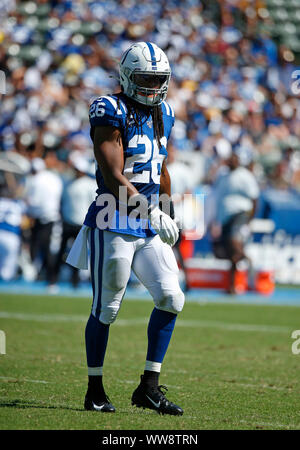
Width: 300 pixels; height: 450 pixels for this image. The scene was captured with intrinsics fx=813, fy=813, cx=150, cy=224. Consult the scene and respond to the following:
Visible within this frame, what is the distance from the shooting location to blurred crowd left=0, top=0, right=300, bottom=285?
46.3ft

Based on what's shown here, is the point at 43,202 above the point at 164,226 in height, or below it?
below

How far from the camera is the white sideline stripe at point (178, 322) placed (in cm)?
852

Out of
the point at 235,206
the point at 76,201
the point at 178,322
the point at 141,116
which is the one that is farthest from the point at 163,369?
the point at 235,206

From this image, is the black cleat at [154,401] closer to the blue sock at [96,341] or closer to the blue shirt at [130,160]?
the blue sock at [96,341]

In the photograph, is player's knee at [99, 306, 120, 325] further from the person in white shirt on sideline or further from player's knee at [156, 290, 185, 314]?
the person in white shirt on sideline

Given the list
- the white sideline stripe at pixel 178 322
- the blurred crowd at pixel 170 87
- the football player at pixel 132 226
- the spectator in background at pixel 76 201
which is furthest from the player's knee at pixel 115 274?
the blurred crowd at pixel 170 87

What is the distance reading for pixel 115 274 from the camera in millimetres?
4262

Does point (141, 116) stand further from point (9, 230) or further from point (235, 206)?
point (9, 230)

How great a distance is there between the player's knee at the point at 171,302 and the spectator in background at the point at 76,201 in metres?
7.81

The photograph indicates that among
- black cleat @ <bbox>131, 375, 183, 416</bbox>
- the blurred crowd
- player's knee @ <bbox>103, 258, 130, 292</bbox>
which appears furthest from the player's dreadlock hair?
the blurred crowd

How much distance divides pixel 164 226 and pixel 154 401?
0.94 metres
